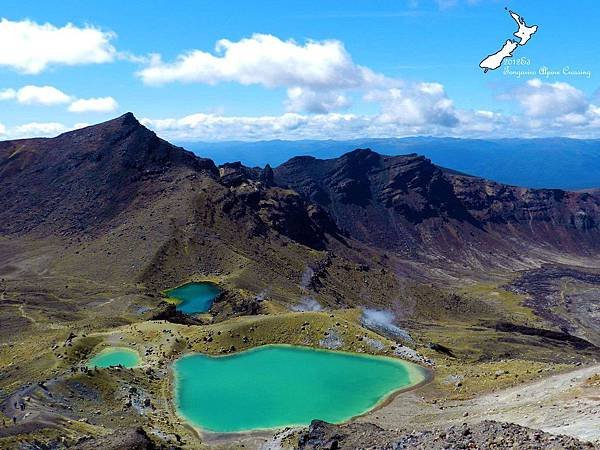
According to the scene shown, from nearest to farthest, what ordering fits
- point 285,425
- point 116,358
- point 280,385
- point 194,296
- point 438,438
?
1. point 438,438
2. point 285,425
3. point 280,385
4. point 116,358
5. point 194,296

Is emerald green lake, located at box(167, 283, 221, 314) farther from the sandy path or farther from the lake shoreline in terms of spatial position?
the sandy path

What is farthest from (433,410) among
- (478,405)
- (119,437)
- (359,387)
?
(119,437)

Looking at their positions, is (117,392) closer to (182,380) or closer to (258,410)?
(182,380)

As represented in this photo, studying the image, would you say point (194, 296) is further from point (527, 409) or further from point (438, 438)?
point (438, 438)

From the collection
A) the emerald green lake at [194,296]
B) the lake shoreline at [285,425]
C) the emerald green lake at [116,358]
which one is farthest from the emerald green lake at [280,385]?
the emerald green lake at [194,296]

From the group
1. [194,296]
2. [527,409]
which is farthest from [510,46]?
[194,296]

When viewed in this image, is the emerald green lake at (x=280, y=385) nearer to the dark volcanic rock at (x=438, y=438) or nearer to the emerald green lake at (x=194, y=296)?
the dark volcanic rock at (x=438, y=438)
